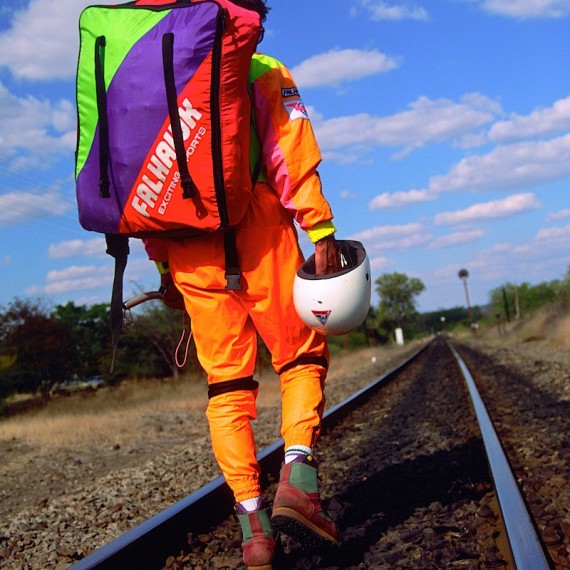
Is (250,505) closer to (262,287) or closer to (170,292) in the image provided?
(262,287)

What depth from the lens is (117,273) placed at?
9.02 feet

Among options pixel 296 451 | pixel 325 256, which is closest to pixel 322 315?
pixel 325 256

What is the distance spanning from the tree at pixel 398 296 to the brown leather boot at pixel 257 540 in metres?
126

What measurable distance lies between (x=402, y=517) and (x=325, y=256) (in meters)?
1.18

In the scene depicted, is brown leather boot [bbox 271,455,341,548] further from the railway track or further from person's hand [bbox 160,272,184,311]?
person's hand [bbox 160,272,184,311]

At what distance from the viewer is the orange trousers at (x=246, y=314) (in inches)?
99.3

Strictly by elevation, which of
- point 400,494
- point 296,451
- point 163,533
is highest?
point 296,451

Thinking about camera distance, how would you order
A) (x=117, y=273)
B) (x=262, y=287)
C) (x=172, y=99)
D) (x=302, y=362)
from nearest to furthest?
(x=172, y=99) < (x=262, y=287) < (x=302, y=362) < (x=117, y=273)

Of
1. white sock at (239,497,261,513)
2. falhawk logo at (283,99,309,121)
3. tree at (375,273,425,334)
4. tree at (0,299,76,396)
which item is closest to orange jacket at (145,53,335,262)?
falhawk logo at (283,99,309,121)

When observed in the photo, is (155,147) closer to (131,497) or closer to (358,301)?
(358,301)

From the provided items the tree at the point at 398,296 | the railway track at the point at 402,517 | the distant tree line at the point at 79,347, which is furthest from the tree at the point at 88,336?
the tree at the point at 398,296

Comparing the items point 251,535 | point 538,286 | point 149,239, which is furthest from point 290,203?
point 538,286

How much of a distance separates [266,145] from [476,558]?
158 cm

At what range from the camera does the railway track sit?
2.35 metres
